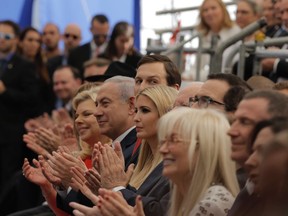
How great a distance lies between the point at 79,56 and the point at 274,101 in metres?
8.45

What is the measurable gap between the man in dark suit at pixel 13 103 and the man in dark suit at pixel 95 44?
0.61 metres

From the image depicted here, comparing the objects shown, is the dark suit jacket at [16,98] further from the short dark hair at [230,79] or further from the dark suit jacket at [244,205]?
the dark suit jacket at [244,205]

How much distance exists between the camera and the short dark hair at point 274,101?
4863 mm

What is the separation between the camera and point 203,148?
5262 millimetres

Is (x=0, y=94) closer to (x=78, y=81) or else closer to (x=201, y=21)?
(x=78, y=81)

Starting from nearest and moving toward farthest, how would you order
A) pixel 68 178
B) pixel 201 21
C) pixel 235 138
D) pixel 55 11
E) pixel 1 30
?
1. pixel 235 138
2. pixel 68 178
3. pixel 201 21
4. pixel 1 30
5. pixel 55 11

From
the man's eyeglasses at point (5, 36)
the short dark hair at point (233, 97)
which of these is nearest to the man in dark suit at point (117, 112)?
the short dark hair at point (233, 97)

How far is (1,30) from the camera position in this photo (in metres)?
13.3

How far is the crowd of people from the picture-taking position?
16.0 feet

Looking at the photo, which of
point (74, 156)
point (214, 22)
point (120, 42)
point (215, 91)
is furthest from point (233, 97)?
point (120, 42)

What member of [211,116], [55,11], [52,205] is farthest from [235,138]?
[55,11]

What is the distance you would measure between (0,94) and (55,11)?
3067 millimetres

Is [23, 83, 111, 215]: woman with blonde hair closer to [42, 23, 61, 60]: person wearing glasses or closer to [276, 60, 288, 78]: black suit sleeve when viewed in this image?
[276, 60, 288, 78]: black suit sleeve

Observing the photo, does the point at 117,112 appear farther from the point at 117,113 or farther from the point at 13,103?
the point at 13,103
